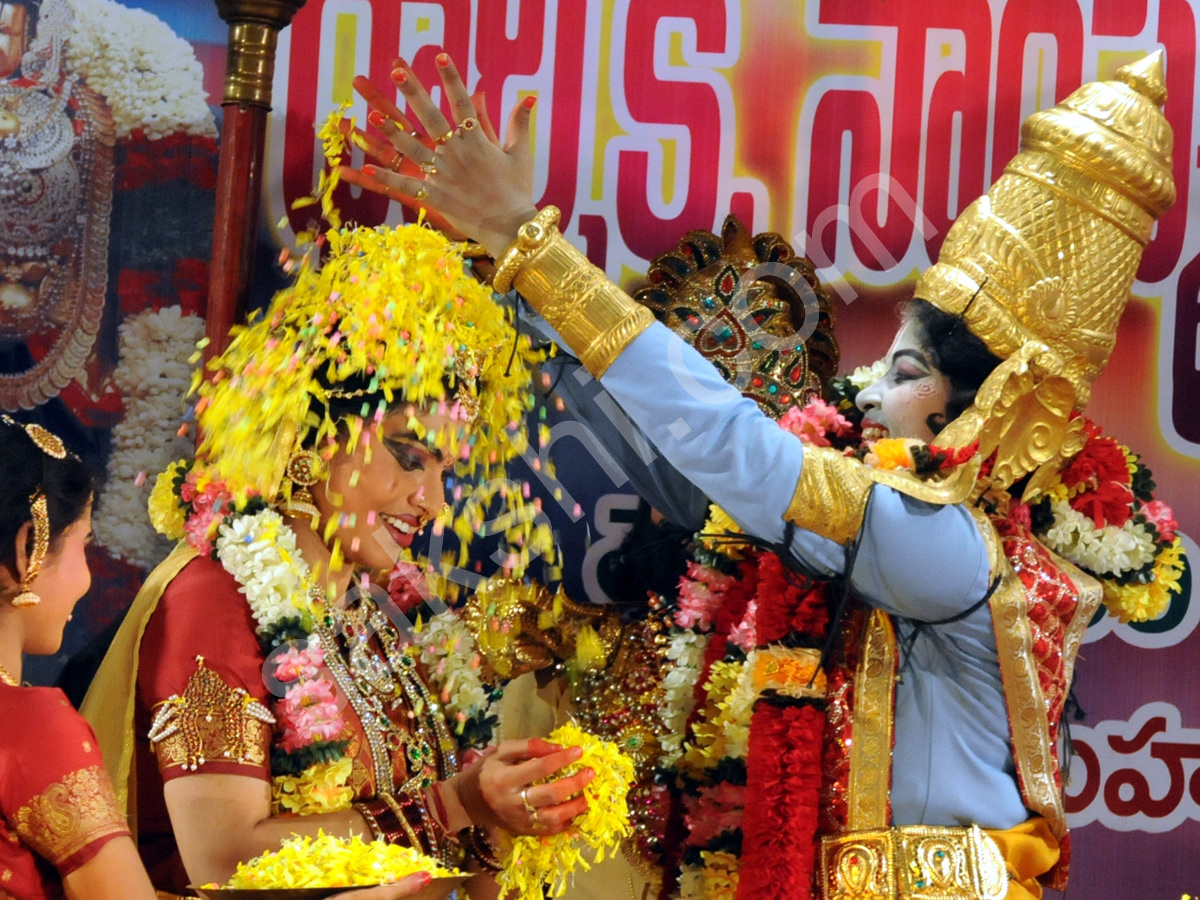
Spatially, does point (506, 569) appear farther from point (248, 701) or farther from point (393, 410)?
point (248, 701)

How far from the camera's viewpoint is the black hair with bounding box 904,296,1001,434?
10.3 feet

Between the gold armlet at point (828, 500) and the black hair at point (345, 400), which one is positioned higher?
the black hair at point (345, 400)

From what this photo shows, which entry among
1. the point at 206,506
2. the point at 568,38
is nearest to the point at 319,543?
the point at 206,506

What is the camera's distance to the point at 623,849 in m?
3.69

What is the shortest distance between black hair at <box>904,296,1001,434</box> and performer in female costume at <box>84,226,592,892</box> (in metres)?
0.96

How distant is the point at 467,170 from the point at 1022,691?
1543 mm

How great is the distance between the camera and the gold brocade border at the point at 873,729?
2990mm

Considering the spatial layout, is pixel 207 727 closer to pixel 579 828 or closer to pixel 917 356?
pixel 579 828

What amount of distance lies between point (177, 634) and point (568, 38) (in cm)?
207

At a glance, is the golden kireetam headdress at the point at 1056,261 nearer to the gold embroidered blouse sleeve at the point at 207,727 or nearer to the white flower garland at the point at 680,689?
the white flower garland at the point at 680,689

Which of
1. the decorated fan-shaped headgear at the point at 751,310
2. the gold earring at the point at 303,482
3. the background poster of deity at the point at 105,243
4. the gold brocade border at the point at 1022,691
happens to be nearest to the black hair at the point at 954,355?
the gold brocade border at the point at 1022,691

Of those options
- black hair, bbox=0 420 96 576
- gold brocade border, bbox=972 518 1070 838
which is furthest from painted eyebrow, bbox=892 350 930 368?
black hair, bbox=0 420 96 576

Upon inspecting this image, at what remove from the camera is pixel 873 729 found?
302 centimetres

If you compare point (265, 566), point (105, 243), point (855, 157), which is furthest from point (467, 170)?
point (855, 157)
